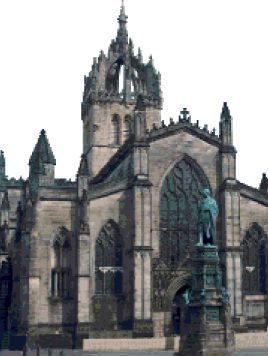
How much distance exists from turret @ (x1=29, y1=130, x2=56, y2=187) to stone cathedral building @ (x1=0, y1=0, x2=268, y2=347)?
0.58 feet

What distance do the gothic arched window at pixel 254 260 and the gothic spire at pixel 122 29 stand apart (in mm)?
30297

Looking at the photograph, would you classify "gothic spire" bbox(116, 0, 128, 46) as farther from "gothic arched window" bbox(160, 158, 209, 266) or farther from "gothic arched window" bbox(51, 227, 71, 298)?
"gothic arched window" bbox(51, 227, 71, 298)

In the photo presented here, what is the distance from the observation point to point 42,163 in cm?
5131

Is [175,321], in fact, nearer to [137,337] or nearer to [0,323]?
[137,337]

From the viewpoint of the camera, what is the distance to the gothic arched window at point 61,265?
48906 millimetres

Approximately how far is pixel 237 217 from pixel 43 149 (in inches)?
702

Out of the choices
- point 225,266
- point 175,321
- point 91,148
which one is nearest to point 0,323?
point 175,321

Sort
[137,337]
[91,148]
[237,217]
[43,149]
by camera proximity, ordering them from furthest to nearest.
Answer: [91,148] < [43,149] < [237,217] < [137,337]

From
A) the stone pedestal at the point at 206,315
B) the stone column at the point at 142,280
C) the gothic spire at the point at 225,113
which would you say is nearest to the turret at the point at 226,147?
the gothic spire at the point at 225,113

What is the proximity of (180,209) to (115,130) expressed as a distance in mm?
20999

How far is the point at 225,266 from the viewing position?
5038 centimetres

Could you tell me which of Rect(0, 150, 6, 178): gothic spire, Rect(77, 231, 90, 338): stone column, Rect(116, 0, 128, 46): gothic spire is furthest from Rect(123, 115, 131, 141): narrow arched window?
Rect(77, 231, 90, 338): stone column

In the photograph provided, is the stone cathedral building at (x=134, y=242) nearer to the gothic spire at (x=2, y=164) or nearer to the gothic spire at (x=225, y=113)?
the gothic spire at (x=225, y=113)

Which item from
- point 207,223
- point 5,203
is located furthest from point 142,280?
point 5,203
